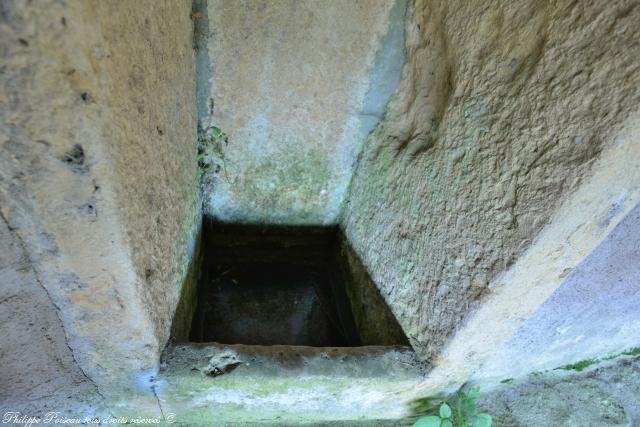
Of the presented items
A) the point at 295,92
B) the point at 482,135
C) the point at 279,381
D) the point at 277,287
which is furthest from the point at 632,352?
the point at 295,92

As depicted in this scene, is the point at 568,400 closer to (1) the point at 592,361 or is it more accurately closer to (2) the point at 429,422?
(1) the point at 592,361

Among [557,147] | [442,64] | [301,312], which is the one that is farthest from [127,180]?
[301,312]

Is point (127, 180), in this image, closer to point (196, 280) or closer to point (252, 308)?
point (196, 280)

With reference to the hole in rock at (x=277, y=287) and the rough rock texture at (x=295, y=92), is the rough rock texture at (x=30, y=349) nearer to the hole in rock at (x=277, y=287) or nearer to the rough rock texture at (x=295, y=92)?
the hole in rock at (x=277, y=287)

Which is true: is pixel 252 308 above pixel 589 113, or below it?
below

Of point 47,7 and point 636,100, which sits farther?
point 636,100

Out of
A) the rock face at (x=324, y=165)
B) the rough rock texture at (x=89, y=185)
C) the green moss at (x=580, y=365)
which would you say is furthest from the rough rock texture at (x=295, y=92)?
the green moss at (x=580, y=365)

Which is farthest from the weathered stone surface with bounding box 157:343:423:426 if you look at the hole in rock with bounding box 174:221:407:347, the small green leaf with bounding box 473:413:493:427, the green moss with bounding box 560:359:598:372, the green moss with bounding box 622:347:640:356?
the green moss with bounding box 622:347:640:356

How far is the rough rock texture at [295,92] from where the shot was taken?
48.5 inches

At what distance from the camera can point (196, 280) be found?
159 centimetres

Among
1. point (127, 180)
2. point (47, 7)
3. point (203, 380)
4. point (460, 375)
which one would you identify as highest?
point (47, 7)

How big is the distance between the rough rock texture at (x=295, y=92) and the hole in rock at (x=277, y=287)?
7.5 inches

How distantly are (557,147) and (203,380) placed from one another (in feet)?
3.27

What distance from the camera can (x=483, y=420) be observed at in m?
1.07
